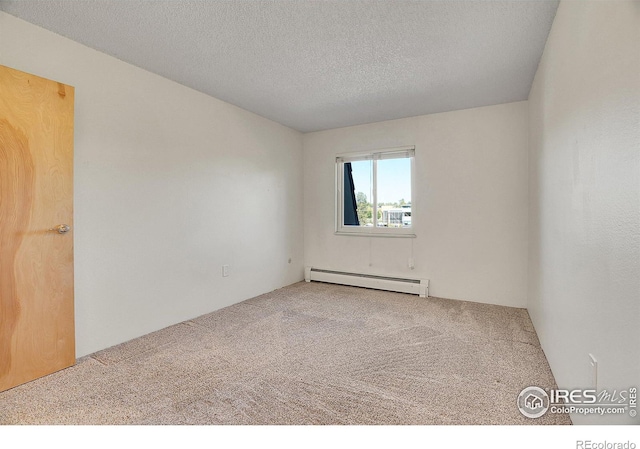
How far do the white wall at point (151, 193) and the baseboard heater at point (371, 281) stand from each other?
0.90m

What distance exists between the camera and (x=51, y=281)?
2.02 m

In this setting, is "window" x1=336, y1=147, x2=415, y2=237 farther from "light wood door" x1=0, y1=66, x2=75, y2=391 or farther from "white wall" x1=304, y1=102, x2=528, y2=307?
"light wood door" x1=0, y1=66, x2=75, y2=391

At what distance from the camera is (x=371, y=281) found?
170 inches

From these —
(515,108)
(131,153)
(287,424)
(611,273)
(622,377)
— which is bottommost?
(287,424)

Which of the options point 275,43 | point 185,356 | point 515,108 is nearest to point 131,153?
point 275,43

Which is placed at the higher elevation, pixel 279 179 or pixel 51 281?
pixel 279 179

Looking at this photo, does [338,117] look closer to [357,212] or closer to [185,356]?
[357,212]

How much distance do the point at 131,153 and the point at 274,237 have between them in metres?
2.10

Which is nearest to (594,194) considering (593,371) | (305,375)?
(593,371)

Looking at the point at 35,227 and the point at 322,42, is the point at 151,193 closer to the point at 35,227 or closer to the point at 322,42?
the point at 35,227
